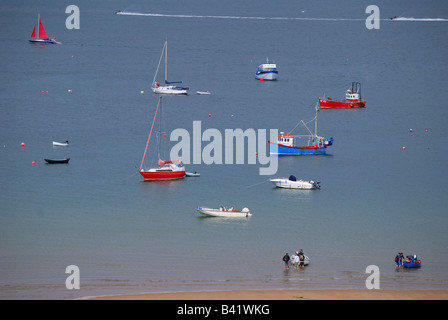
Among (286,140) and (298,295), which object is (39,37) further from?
(298,295)

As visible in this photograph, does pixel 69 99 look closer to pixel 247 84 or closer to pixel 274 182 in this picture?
pixel 247 84

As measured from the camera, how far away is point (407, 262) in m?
36.0

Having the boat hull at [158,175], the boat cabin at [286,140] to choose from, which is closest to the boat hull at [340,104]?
the boat cabin at [286,140]

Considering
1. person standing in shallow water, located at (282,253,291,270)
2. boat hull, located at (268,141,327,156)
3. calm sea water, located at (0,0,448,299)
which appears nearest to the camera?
person standing in shallow water, located at (282,253,291,270)

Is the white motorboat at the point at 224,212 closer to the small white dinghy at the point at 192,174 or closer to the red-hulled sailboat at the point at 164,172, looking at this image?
the red-hulled sailboat at the point at 164,172

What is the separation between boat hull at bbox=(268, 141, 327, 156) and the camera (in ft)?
195

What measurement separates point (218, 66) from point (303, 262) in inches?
2939

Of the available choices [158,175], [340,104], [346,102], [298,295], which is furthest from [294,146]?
[298,295]

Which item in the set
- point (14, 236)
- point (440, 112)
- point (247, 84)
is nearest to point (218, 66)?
point (247, 84)

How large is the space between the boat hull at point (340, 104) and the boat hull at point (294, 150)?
20.8 m

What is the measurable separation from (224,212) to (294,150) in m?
17.2

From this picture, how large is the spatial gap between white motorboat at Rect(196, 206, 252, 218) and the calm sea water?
62 cm

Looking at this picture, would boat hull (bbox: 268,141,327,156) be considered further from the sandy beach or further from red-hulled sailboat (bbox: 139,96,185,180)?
the sandy beach

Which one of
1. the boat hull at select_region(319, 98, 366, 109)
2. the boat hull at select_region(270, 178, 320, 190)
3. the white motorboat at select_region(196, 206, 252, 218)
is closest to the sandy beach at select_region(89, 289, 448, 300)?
the white motorboat at select_region(196, 206, 252, 218)
